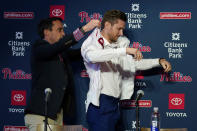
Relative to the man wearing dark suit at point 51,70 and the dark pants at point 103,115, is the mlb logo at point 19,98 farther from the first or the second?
the dark pants at point 103,115

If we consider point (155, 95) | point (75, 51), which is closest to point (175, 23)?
point (155, 95)

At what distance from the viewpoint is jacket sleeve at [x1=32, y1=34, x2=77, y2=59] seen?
3686 millimetres

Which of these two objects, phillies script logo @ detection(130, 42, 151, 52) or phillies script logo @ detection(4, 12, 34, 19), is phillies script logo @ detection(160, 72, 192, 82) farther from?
phillies script logo @ detection(4, 12, 34, 19)

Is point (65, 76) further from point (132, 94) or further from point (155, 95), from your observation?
A: point (155, 95)

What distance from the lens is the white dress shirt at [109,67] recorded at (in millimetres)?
3607

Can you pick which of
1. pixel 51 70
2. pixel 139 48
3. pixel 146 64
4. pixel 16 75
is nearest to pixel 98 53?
pixel 51 70

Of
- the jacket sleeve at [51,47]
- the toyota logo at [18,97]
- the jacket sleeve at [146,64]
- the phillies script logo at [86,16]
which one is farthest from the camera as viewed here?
the toyota logo at [18,97]

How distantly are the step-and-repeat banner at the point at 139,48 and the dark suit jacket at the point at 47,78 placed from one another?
19.0 inches

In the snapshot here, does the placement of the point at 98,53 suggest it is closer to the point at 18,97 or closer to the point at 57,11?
the point at 57,11

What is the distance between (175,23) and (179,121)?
1.07 metres

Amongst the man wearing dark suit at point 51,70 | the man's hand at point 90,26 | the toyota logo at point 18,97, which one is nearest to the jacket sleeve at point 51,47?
the man wearing dark suit at point 51,70

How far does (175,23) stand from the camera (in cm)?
419

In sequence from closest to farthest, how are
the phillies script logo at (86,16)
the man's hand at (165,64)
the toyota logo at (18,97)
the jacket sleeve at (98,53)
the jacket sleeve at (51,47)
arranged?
1. the jacket sleeve at (98,53)
2. the jacket sleeve at (51,47)
3. the man's hand at (165,64)
4. the phillies script logo at (86,16)
5. the toyota logo at (18,97)

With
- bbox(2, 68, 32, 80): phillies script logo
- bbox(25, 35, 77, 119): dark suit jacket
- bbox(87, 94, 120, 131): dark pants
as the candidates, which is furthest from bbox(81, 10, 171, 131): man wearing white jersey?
bbox(2, 68, 32, 80): phillies script logo
